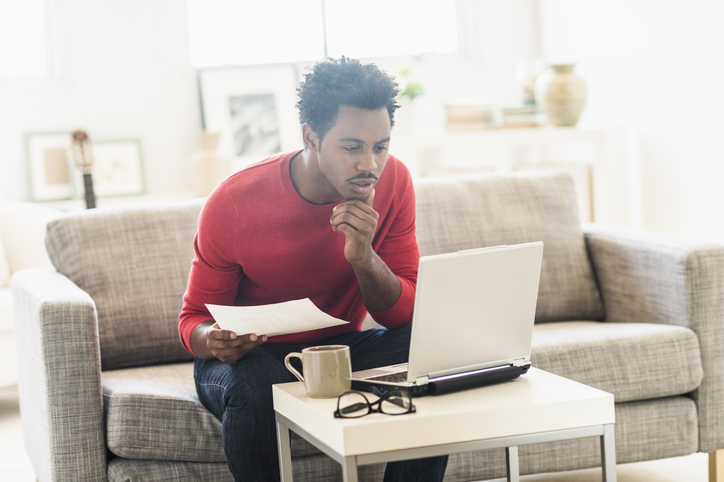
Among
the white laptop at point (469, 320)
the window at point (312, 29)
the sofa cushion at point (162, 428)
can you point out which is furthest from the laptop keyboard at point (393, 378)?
the window at point (312, 29)

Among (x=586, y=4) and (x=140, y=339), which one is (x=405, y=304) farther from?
(x=586, y=4)

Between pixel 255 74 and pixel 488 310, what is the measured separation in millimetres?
3318

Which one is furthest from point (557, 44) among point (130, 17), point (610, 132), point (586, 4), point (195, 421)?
point (195, 421)

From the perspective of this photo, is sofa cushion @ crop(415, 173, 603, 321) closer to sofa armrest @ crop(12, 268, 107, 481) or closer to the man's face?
the man's face

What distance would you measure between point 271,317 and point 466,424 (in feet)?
1.24

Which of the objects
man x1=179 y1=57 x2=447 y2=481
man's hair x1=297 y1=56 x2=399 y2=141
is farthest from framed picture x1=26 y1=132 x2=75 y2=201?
man's hair x1=297 y1=56 x2=399 y2=141

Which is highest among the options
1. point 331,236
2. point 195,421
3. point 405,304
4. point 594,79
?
point 594,79

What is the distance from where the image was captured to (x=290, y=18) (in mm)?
4438

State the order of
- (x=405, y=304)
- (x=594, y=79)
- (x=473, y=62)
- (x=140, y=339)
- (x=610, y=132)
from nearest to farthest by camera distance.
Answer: (x=405, y=304) → (x=140, y=339) → (x=610, y=132) → (x=594, y=79) → (x=473, y=62)

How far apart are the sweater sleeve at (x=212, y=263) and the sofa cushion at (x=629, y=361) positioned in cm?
69

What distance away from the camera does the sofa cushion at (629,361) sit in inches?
71.4

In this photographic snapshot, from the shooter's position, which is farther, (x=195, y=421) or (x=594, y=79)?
(x=594, y=79)

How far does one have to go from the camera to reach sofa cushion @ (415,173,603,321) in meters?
2.21

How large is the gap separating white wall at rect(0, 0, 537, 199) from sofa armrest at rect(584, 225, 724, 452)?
2.69 m
